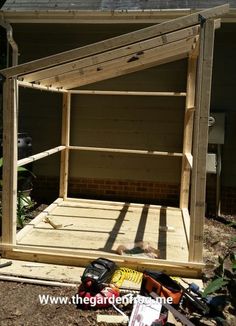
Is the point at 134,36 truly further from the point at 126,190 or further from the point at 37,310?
the point at 126,190

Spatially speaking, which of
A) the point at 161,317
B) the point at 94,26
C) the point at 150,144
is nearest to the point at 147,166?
the point at 150,144

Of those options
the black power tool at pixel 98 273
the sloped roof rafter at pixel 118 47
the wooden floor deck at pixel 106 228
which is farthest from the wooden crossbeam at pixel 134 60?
the black power tool at pixel 98 273

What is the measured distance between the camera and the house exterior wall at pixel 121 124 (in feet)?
18.5

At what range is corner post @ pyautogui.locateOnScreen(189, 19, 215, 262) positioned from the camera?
318cm

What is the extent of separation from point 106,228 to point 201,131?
Answer: 6.51 feet

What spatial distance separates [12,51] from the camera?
19.0 ft

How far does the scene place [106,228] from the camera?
4691 mm

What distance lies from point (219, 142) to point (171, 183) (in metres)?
1.01

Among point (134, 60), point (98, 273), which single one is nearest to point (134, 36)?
point (134, 60)

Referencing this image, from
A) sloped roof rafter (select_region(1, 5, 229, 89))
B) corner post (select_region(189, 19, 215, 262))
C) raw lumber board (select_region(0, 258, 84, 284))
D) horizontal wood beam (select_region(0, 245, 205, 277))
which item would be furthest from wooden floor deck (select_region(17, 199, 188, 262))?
sloped roof rafter (select_region(1, 5, 229, 89))

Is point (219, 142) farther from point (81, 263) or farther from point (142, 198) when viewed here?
point (81, 263)

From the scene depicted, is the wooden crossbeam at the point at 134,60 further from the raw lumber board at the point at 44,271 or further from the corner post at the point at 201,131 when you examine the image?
the raw lumber board at the point at 44,271

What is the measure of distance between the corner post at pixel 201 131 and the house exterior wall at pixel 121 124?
2.43 m

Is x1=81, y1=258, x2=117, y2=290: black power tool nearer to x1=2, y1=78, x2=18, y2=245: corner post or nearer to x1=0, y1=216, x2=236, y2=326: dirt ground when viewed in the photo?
x1=0, y1=216, x2=236, y2=326: dirt ground
